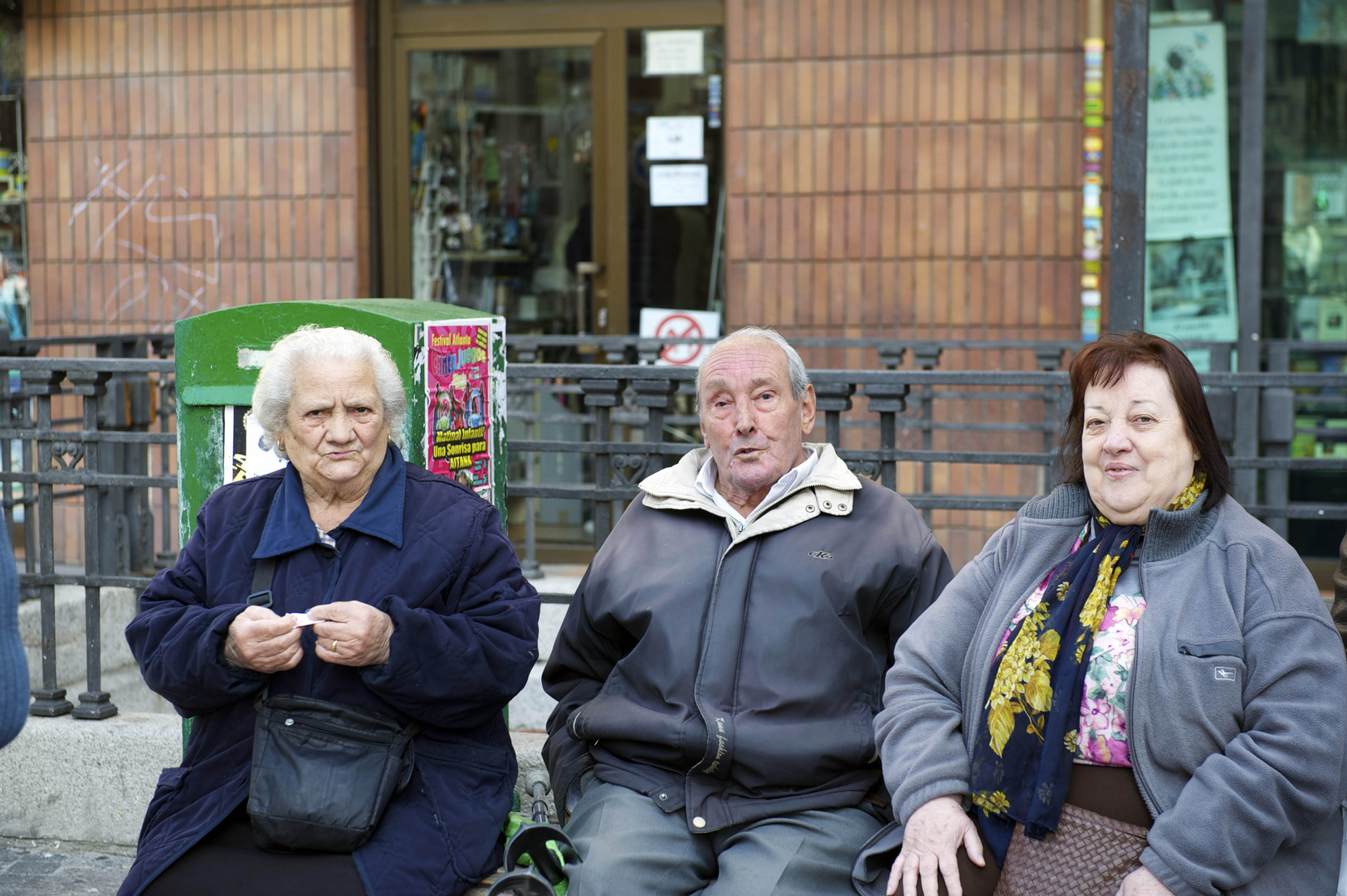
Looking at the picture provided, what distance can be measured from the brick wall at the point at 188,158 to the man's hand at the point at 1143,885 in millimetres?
5369

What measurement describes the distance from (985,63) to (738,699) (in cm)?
433

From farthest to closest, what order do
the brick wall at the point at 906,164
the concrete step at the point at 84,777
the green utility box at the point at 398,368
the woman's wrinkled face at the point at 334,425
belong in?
the brick wall at the point at 906,164, the concrete step at the point at 84,777, the green utility box at the point at 398,368, the woman's wrinkled face at the point at 334,425

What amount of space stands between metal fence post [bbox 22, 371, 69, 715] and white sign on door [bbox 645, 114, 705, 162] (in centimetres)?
345

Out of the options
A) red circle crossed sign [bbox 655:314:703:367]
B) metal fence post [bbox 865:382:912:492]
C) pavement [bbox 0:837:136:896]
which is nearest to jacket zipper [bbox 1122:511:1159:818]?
metal fence post [bbox 865:382:912:492]

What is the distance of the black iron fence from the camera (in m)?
3.85

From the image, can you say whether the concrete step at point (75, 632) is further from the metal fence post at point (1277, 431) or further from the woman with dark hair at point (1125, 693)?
the metal fence post at point (1277, 431)

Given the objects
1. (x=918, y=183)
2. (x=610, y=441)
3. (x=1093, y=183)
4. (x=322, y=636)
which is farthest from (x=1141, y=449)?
(x=918, y=183)

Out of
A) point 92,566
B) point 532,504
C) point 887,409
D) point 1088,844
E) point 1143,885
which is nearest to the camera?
point 1143,885

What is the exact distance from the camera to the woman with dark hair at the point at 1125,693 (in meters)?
2.25

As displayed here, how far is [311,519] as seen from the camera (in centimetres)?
284

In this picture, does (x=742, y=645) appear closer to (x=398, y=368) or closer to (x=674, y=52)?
(x=398, y=368)

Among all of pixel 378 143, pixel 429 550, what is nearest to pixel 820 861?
pixel 429 550

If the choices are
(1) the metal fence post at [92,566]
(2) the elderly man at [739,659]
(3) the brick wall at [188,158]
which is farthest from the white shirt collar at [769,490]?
(3) the brick wall at [188,158]

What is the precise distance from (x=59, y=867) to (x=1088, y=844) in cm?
288
